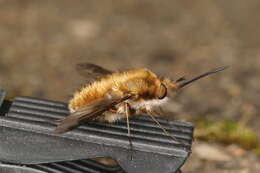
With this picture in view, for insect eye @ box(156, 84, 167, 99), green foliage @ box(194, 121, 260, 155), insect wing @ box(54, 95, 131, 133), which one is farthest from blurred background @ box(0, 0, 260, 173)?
insect wing @ box(54, 95, 131, 133)

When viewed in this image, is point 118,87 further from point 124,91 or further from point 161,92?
point 161,92

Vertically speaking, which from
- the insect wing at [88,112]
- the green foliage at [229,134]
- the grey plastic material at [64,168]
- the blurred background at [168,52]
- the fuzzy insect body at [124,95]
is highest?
the blurred background at [168,52]

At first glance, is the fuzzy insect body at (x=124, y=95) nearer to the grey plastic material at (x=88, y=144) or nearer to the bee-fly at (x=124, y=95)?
the bee-fly at (x=124, y=95)

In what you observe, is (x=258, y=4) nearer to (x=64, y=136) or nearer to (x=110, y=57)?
(x=110, y=57)

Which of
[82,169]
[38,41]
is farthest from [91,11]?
[82,169]

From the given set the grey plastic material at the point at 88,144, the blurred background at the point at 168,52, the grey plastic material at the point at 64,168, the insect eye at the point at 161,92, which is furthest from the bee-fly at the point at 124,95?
the blurred background at the point at 168,52

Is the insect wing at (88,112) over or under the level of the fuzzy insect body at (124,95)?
under

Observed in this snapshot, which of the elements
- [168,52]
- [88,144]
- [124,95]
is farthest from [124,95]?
[168,52]
